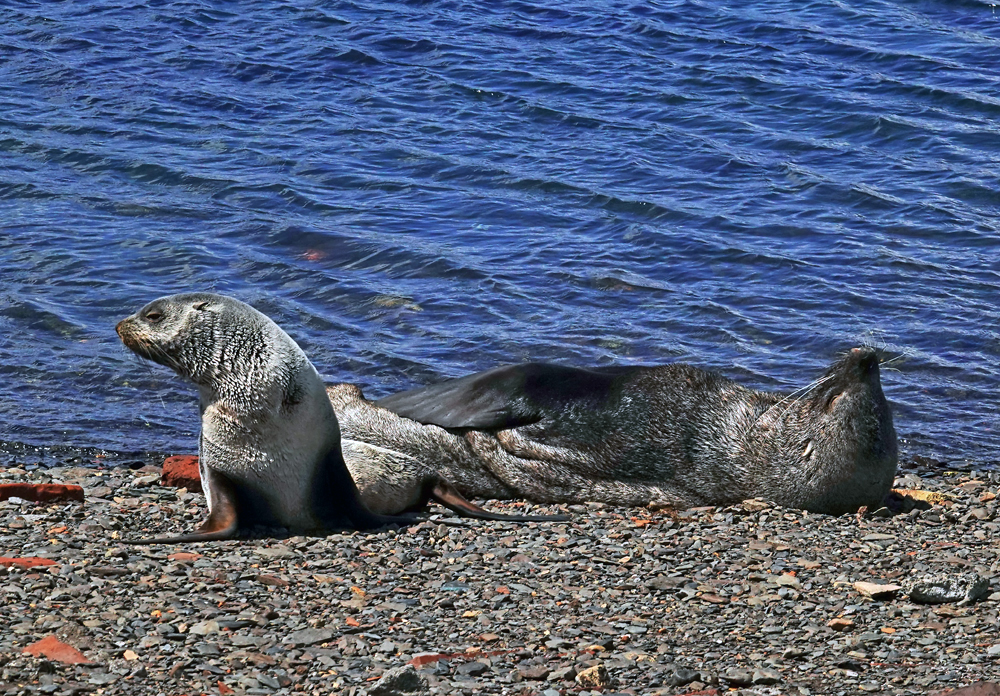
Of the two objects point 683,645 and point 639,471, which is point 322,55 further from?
point 683,645

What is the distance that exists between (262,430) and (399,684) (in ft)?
8.99

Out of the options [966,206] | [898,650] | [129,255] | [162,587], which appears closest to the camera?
[898,650]

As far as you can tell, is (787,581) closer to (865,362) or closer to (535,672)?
(535,672)

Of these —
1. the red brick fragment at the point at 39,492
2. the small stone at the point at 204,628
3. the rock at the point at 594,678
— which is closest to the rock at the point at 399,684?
the rock at the point at 594,678

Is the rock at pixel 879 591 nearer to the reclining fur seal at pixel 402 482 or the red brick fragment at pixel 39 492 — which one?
the reclining fur seal at pixel 402 482

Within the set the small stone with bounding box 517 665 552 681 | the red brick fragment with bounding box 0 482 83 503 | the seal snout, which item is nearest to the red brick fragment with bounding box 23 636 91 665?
the small stone with bounding box 517 665 552 681

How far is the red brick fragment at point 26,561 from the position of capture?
6055 mm

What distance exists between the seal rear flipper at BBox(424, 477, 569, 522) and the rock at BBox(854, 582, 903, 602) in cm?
185

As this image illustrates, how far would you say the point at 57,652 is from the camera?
5070 millimetres

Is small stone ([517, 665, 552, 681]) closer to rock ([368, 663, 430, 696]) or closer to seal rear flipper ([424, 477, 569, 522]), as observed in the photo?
rock ([368, 663, 430, 696])

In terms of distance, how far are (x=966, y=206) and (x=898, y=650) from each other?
10.5 m

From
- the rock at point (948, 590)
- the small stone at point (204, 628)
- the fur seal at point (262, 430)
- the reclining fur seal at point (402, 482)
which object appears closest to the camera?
the small stone at point (204, 628)

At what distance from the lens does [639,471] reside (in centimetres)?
837

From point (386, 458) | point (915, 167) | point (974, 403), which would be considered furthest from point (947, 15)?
point (386, 458)
